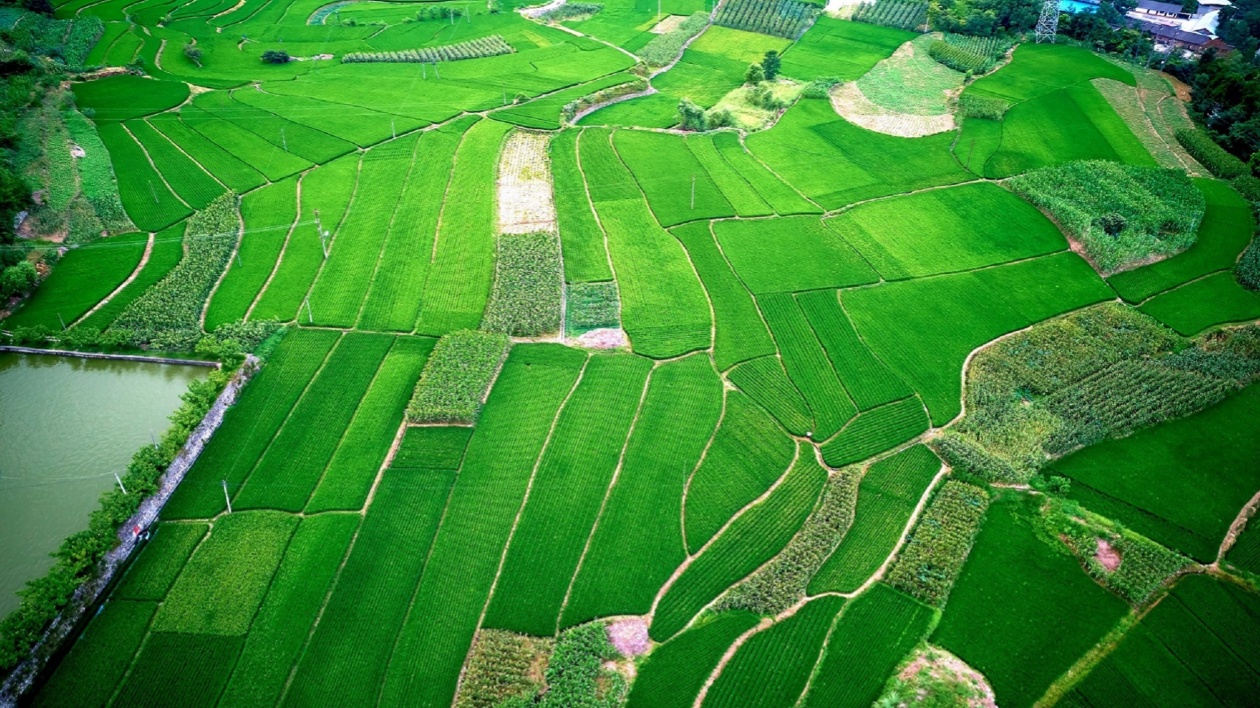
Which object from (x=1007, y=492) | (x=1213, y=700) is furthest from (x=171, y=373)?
(x=1213, y=700)

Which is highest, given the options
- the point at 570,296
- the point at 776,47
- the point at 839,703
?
the point at 776,47

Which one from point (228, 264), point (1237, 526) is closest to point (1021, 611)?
point (1237, 526)

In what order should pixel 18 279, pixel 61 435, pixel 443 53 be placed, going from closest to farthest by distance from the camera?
pixel 61 435, pixel 18 279, pixel 443 53

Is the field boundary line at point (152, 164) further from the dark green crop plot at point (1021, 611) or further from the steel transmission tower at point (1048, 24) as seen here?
the steel transmission tower at point (1048, 24)

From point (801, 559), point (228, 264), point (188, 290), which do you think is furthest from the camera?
point (228, 264)

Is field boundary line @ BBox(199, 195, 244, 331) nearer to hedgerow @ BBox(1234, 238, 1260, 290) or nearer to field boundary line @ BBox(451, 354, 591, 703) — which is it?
field boundary line @ BBox(451, 354, 591, 703)

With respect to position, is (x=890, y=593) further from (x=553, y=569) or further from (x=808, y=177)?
(x=808, y=177)

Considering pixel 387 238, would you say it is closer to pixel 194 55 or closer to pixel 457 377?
pixel 457 377

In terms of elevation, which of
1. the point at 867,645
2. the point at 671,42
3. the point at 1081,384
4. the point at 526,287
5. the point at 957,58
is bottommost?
the point at 867,645
